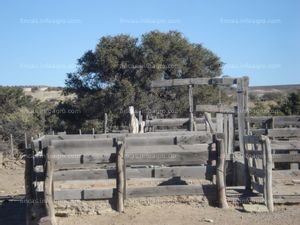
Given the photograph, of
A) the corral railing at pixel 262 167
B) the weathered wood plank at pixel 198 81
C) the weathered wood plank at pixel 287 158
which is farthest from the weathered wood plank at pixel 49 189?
the weathered wood plank at pixel 198 81

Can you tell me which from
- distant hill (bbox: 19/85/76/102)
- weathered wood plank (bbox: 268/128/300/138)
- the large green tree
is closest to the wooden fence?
weathered wood plank (bbox: 268/128/300/138)

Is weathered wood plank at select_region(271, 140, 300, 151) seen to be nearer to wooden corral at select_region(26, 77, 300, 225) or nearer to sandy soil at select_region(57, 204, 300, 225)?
wooden corral at select_region(26, 77, 300, 225)

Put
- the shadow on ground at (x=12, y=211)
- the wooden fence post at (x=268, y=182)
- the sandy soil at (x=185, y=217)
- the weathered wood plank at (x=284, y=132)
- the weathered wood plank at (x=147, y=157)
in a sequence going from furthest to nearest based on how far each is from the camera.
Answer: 1. the weathered wood plank at (x=284, y=132)
2. the shadow on ground at (x=12, y=211)
3. the wooden fence post at (x=268, y=182)
4. the weathered wood plank at (x=147, y=157)
5. the sandy soil at (x=185, y=217)

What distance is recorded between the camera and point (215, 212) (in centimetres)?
841

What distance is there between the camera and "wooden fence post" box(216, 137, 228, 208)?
862cm

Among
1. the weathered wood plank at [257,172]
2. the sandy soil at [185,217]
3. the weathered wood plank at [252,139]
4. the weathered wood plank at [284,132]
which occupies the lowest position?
the sandy soil at [185,217]

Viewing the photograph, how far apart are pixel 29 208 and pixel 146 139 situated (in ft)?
7.45

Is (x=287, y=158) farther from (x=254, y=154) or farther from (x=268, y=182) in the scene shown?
(x=268, y=182)

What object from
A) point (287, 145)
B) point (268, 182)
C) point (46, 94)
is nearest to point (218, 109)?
point (287, 145)

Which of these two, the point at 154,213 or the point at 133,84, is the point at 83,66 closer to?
the point at 133,84

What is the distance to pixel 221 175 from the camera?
8.63 m

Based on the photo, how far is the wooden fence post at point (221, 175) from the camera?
339 inches

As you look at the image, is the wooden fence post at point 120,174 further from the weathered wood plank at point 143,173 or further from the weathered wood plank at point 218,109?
the weathered wood plank at point 218,109

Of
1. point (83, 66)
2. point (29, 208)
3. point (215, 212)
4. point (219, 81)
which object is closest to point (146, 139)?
point (215, 212)
